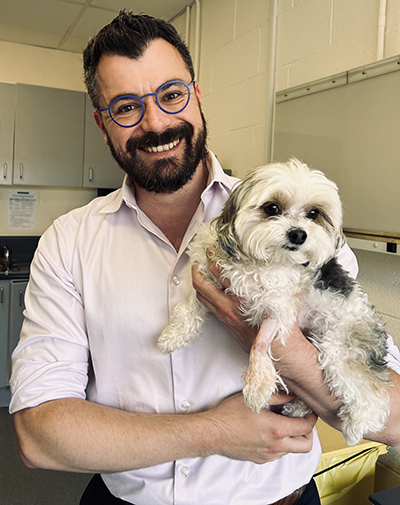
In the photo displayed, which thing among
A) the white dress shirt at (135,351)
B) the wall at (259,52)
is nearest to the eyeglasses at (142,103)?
the white dress shirt at (135,351)

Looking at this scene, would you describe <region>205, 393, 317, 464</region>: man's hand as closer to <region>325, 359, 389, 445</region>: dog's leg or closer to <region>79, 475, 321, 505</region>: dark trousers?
<region>325, 359, 389, 445</region>: dog's leg

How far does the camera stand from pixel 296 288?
1.16 metres

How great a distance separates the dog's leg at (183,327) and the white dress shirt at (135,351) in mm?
39

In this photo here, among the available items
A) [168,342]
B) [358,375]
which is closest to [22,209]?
[168,342]

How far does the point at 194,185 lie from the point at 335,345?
680mm

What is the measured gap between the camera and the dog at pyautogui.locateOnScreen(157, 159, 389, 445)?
1.06m

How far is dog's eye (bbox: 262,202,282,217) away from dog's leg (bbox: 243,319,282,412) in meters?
0.27

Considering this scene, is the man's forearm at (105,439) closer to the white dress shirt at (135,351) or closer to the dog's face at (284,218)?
the white dress shirt at (135,351)

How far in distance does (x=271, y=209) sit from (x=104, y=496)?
39.5 inches

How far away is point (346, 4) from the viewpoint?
2342 millimetres

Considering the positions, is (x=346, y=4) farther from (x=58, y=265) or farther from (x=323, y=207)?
(x=58, y=265)

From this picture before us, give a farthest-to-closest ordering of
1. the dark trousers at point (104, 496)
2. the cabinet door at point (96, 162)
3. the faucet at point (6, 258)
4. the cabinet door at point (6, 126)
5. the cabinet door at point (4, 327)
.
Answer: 1. the cabinet door at point (96, 162)
2. the faucet at point (6, 258)
3. the cabinet door at point (6, 126)
4. the cabinet door at point (4, 327)
5. the dark trousers at point (104, 496)

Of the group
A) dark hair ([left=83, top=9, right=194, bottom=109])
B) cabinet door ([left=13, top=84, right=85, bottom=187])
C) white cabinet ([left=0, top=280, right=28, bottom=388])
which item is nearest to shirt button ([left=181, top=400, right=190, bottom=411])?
dark hair ([left=83, top=9, right=194, bottom=109])

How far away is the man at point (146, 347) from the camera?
1101 mm
